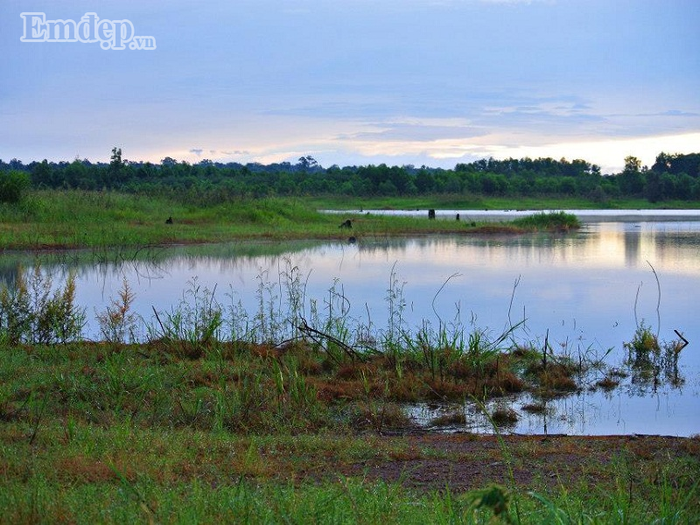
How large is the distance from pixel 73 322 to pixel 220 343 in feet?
6.26

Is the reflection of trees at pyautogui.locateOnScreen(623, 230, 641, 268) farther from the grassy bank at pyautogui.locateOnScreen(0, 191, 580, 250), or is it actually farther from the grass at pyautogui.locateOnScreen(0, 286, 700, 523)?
the grass at pyautogui.locateOnScreen(0, 286, 700, 523)

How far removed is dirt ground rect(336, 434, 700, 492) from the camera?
196 inches

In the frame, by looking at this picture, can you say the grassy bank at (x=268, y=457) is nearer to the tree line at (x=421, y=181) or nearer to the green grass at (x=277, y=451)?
the green grass at (x=277, y=451)

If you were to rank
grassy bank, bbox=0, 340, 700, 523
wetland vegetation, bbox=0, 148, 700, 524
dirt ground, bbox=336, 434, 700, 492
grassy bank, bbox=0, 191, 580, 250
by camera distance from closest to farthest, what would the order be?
grassy bank, bbox=0, 340, 700, 523, wetland vegetation, bbox=0, 148, 700, 524, dirt ground, bbox=336, 434, 700, 492, grassy bank, bbox=0, 191, 580, 250

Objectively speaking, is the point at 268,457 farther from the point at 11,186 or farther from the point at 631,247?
the point at 11,186

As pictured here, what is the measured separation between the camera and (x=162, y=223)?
26000 mm

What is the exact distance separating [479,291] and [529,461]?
30.0 ft

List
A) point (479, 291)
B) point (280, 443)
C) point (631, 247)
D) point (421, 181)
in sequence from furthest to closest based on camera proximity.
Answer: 1. point (421, 181)
2. point (631, 247)
3. point (479, 291)
4. point (280, 443)

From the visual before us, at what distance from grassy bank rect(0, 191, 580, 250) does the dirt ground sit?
16652mm

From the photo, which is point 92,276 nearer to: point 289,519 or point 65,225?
point 65,225

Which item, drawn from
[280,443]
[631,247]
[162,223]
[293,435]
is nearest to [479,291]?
[293,435]

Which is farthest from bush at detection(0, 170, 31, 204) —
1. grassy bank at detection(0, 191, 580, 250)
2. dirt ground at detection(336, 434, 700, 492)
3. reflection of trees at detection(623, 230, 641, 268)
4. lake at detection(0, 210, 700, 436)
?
dirt ground at detection(336, 434, 700, 492)

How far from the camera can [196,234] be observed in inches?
969

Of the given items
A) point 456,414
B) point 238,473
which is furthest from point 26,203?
point 238,473
